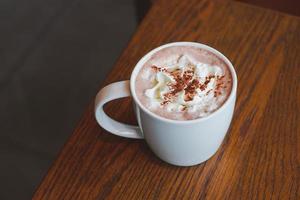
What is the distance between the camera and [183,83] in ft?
1.94

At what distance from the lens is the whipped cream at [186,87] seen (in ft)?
1.89

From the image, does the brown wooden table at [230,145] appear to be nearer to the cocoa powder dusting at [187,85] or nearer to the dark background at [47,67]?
the cocoa powder dusting at [187,85]

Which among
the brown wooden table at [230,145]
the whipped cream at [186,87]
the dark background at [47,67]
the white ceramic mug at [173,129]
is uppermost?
the whipped cream at [186,87]

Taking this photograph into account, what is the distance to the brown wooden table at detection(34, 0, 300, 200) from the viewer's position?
0.63 m

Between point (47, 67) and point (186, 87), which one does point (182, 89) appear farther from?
point (47, 67)

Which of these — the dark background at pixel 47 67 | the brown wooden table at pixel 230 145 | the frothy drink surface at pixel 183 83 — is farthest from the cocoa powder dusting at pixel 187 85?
the dark background at pixel 47 67

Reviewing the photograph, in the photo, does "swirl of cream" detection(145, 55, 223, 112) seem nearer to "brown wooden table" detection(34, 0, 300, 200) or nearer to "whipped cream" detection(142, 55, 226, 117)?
"whipped cream" detection(142, 55, 226, 117)

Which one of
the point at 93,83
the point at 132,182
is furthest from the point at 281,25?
the point at 93,83

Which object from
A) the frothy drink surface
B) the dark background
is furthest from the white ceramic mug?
the dark background

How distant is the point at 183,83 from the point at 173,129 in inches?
2.7

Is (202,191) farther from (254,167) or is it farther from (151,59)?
(151,59)

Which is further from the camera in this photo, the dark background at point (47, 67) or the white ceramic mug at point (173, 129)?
the dark background at point (47, 67)

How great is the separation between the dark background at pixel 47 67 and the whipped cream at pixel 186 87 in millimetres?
690

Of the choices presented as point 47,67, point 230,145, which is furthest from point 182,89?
point 47,67
